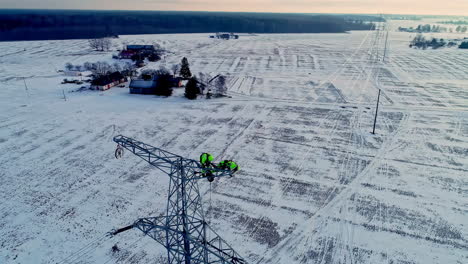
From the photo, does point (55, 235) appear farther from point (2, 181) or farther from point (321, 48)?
point (321, 48)

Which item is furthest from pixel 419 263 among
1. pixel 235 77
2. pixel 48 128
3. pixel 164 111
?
pixel 235 77

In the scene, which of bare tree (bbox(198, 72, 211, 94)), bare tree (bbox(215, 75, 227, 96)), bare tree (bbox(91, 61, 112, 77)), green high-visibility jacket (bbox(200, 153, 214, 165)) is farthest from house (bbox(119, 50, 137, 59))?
green high-visibility jacket (bbox(200, 153, 214, 165))

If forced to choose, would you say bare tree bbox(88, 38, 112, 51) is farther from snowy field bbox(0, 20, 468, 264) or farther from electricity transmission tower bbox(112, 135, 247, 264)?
electricity transmission tower bbox(112, 135, 247, 264)

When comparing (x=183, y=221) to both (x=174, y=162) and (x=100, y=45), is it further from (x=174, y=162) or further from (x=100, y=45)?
(x=100, y=45)

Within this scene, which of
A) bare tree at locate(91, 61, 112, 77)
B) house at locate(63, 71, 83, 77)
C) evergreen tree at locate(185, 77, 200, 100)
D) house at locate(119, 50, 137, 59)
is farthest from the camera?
house at locate(119, 50, 137, 59)

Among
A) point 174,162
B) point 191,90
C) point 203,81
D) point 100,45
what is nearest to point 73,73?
point 203,81

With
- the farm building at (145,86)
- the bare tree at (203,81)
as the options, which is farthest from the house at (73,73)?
the bare tree at (203,81)
